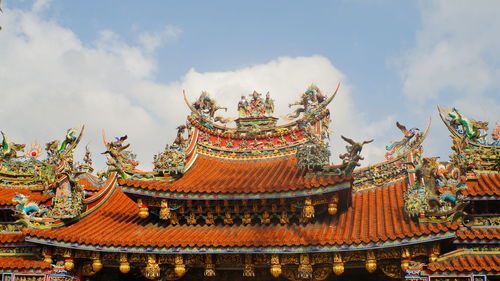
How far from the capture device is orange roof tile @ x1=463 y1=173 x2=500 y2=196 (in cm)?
1041

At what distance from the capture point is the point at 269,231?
36.7 ft

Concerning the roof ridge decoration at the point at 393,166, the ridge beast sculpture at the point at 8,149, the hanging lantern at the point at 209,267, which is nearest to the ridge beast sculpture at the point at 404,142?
the roof ridge decoration at the point at 393,166

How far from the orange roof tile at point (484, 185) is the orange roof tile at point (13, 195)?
12.0 metres

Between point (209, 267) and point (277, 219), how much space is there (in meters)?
2.12

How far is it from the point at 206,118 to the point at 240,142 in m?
1.45

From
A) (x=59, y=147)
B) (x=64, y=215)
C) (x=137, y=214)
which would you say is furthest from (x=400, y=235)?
(x=59, y=147)

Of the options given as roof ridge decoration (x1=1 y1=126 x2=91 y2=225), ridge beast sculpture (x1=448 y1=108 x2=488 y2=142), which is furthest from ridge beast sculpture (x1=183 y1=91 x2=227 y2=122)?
ridge beast sculpture (x1=448 y1=108 x2=488 y2=142)

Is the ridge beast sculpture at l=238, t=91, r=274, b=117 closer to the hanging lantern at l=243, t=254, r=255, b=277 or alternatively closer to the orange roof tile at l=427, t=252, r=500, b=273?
the hanging lantern at l=243, t=254, r=255, b=277

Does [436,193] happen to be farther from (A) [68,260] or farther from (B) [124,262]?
(A) [68,260]

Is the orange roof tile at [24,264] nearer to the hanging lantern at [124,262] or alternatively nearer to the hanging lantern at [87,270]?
the hanging lantern at [87,270]

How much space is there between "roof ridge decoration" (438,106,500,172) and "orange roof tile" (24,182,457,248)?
1976 millimetres

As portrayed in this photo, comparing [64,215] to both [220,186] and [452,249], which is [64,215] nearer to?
[220,186]

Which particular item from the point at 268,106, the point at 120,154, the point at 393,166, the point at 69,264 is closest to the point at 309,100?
the point at 268,106

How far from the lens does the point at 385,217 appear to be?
10.8m
